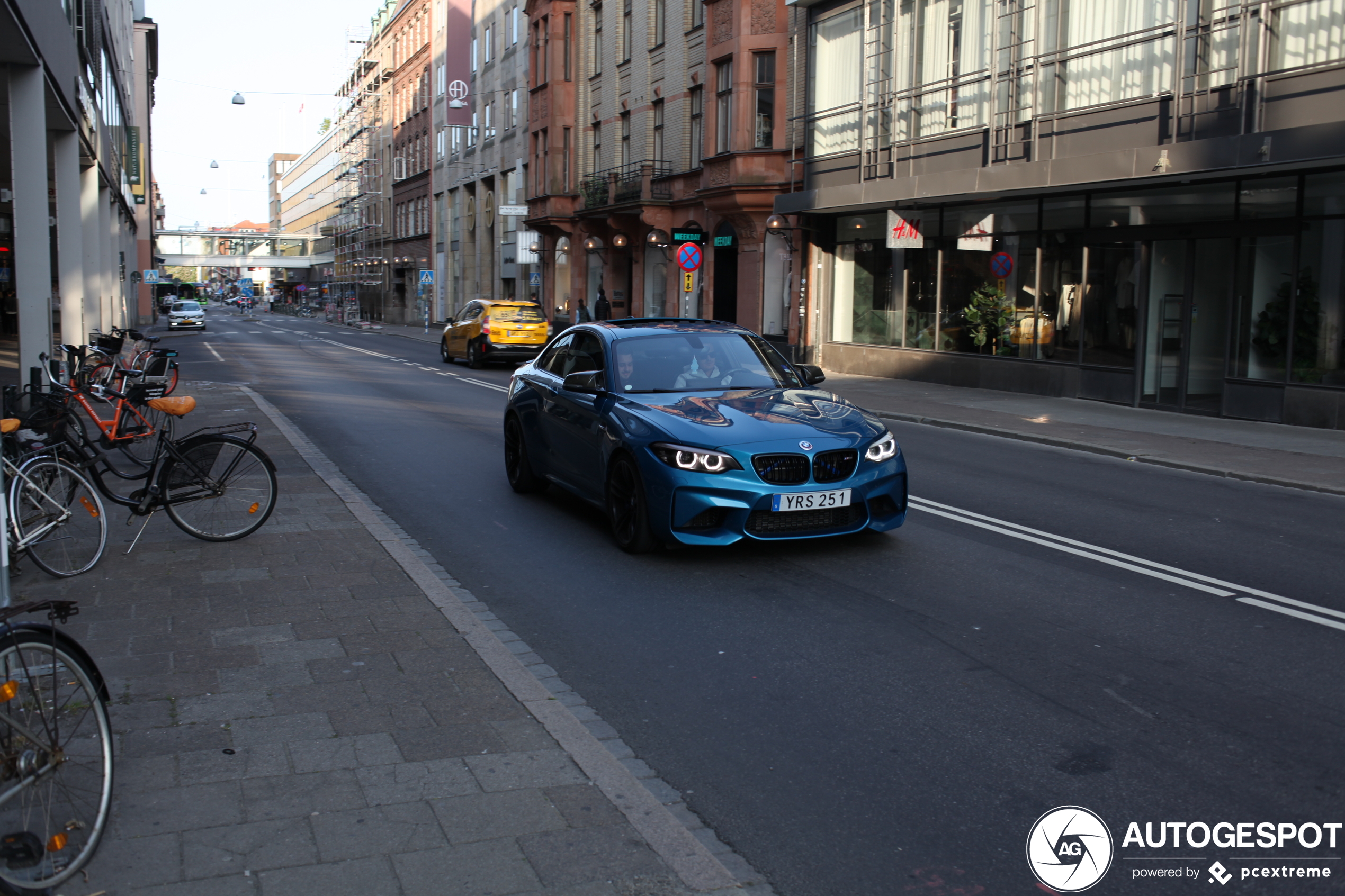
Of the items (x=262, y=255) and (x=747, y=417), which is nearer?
(x=747, y=417)

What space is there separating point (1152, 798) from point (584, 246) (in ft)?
131

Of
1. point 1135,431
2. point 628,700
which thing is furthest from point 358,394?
point 628,700

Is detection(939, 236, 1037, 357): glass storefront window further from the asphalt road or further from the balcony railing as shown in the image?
the balcony railing

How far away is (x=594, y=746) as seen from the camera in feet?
14.4

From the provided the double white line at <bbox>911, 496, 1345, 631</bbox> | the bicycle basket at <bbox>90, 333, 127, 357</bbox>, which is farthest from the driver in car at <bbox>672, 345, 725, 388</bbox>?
the bicycle basket at <bbox>90, 333, 127, 357</bbox>

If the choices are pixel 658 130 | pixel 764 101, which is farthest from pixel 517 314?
pixel 658 130

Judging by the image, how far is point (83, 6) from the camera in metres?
24.1

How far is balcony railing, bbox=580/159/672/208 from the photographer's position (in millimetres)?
34938

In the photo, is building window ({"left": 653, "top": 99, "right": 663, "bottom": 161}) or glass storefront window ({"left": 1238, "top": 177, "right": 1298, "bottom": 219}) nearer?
glass storefront window ({"left": 1238, "top": 177, "right": 1298, "bottom": 219})

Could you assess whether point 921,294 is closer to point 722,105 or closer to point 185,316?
point 722,105

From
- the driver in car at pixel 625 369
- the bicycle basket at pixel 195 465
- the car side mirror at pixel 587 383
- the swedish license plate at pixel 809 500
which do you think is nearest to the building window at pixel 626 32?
the driver in car at pixel 625 369

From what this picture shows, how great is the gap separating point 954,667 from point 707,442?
2.43 m

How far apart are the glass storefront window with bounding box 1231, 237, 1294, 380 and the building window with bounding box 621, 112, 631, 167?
23904 millimetres

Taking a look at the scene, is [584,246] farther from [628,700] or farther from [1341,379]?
[628,700]
